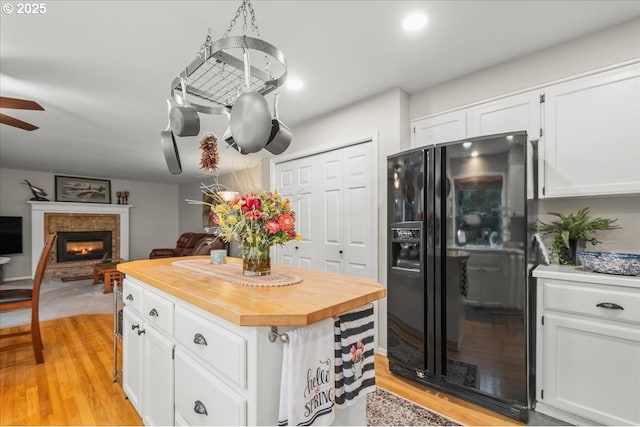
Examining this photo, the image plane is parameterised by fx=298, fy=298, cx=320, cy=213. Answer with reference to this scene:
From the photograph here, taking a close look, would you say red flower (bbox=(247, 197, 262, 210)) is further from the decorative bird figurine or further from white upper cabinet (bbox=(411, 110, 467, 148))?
the decorative bird figurine

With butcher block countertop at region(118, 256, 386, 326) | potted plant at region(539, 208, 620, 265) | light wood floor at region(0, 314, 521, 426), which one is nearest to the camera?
butcher block countertop at region(118, 256, 386, 326)

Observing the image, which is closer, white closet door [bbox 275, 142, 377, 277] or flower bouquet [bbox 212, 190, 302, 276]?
flower bouquet [bbox 212, 190, 302, 276]

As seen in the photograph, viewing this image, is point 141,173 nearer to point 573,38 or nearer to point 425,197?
point 425,197

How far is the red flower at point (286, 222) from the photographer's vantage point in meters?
1.47

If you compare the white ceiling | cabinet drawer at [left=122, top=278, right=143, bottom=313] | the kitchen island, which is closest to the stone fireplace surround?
the white ceiling

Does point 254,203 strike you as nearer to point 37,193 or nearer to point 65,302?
point 65,302

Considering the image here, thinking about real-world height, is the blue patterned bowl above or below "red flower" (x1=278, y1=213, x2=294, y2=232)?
below

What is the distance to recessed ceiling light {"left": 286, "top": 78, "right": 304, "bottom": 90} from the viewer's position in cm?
265

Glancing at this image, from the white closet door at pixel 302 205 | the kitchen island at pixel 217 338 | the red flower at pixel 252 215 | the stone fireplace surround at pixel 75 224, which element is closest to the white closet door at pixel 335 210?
the white closet door at pixel 302 205

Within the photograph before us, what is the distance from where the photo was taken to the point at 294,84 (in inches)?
107

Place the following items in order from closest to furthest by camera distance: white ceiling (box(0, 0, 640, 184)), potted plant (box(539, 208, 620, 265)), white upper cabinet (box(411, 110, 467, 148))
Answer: white ceiling (box(0, 0, 640, 184))
potted plant (box(539, 208, 620, 265))
white upper cabinet (box(411, 110, 467, 148))

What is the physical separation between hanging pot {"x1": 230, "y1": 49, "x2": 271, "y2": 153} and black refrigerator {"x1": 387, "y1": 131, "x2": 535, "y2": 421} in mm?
1430

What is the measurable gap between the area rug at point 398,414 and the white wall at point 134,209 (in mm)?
8373

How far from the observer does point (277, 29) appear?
6.40 ft
